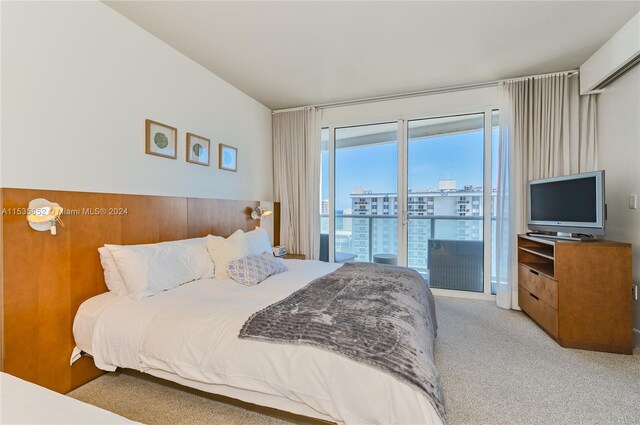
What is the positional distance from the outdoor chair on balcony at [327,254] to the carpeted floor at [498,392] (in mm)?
1988

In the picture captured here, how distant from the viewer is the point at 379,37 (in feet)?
8.57

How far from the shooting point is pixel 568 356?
7.75 ft

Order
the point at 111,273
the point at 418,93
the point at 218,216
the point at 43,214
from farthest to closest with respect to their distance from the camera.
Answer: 1. the point at 418,93
2. the point at 218,216
3. the point at 111,273
4. the point at 43,214

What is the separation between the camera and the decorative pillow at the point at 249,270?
95.3 inches

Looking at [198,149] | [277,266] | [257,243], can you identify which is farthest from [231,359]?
[198,149]

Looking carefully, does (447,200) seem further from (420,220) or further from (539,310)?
(539,310)

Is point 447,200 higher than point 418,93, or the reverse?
point 418,93

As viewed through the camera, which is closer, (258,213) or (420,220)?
(258,213)

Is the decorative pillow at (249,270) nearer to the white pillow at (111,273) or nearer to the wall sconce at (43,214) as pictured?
the white pillow at (111,273)

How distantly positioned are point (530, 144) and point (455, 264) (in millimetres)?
1658

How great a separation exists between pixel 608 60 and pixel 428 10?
180cm

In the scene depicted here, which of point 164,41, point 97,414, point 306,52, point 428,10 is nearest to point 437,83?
point 428,10

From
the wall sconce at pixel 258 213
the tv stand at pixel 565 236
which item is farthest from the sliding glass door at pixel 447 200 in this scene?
the wall sconce at pixel 258 213

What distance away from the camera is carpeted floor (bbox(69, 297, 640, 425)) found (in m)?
1.68
